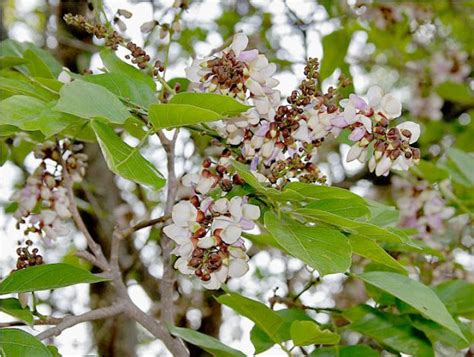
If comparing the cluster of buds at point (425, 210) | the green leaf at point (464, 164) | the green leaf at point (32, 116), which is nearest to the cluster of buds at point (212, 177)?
the green leaf at point (32, 116)

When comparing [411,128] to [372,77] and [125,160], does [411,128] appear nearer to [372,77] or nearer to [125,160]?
[125,160]

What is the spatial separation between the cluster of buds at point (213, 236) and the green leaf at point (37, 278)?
0.13 meters

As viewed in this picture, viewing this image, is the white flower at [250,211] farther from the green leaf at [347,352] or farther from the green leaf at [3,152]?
the green leaf at [3,152]

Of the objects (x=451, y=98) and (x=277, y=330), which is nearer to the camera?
(x=277, y=330)

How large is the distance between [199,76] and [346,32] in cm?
95

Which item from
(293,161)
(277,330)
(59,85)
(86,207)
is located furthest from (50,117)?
(86,207)

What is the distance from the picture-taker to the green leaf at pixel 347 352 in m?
0.87

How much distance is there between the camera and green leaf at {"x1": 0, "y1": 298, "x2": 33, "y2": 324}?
72 cm

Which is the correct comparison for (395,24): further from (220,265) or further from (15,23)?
(220,265)

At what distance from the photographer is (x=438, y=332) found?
91 centimetres

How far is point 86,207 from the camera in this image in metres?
1.46

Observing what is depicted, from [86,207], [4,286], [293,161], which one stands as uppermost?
[293,161]

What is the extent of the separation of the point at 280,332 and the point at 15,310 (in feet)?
1.06

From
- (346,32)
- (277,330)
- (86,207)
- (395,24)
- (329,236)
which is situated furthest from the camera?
(395,24)
